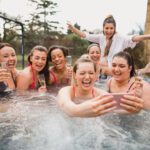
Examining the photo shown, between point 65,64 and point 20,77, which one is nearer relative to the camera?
point 20,77

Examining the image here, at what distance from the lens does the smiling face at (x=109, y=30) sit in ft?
18.2

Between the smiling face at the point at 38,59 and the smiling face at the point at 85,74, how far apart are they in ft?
3.96

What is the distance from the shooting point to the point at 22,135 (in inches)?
118

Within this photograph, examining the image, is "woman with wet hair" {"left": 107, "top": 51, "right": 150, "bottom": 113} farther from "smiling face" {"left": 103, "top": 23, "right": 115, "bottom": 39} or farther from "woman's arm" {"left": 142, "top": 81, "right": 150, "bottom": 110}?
"smiling face" {"left": 103, "top": 23, "right": 115, "bottom": 39}

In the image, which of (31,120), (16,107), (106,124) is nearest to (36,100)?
(16,107)

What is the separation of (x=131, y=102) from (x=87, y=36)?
3.75 m

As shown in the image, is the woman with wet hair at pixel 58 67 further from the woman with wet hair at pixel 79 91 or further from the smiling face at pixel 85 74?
the smiling face at pixel 85 74

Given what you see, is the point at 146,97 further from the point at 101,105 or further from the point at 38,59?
the point at 38,59

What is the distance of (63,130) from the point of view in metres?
3.22

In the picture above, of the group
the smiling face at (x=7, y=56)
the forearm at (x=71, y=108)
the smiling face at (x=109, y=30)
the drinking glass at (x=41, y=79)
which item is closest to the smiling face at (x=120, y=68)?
the forearm at (x=71, y=108)

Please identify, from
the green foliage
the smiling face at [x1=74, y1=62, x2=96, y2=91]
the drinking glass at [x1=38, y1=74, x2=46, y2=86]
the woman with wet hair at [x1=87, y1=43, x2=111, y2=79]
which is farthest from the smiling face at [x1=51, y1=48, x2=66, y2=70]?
the green foliage

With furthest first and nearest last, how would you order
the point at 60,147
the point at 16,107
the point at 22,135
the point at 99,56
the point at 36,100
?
the point at 99,56 → the point at 36,100 → the point at 16,107 → the point at 22,135 → the point at 60,147

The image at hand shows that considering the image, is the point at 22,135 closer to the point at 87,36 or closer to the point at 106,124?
the point at 106,124

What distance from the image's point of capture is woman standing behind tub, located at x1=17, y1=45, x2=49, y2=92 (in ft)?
15.5
